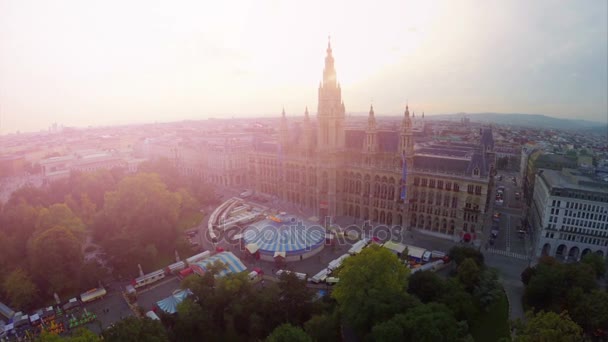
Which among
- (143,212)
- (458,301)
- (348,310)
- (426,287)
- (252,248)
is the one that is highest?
(143,212)

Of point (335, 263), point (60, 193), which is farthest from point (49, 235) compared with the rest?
point (335, 263)

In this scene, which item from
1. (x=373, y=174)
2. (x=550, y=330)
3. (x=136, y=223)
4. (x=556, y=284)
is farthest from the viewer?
(x=373, y=174)

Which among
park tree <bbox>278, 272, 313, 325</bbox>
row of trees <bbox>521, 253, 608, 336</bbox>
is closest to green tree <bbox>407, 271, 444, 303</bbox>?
row of trees <bbox>521, 253, 608, 336</bbox>

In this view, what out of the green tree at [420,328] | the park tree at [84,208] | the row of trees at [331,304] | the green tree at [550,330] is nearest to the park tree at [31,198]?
the park tree at [84,208]

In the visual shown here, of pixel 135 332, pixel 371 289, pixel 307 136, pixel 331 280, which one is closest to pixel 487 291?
pixel 371 289

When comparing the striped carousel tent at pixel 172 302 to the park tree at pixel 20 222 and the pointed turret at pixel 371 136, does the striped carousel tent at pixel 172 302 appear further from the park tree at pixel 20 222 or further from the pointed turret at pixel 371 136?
the pointed turret at pixel 371 136

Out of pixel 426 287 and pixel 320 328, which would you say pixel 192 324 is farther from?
pixel 426 287

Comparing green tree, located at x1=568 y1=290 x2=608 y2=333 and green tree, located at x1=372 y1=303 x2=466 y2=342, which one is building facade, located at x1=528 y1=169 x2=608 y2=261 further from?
green tree, located at x1=372 y1=303 x2=466 y2=342
